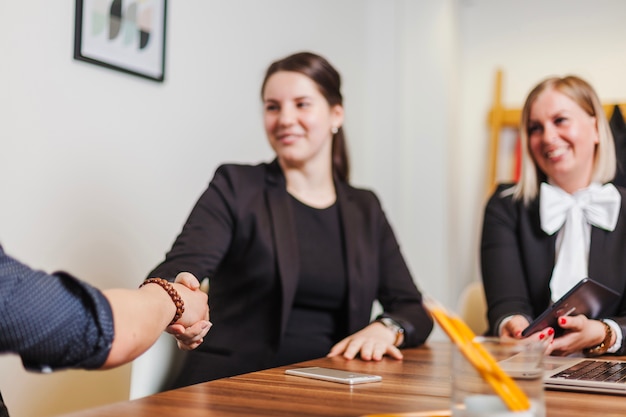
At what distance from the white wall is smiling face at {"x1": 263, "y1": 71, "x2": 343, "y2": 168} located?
444 millimetres

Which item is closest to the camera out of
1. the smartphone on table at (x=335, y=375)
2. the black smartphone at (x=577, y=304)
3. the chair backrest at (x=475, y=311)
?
the smartphone on table at (x=335, y=375)

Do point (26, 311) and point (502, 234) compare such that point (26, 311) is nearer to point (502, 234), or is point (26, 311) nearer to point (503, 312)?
point (503, 312)

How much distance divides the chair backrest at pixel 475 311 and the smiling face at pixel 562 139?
452mm

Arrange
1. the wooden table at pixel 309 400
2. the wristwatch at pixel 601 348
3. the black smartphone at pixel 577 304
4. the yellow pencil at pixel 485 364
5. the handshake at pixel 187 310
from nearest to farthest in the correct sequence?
the yellow pencil at pixel 485 364, the wooden table at pixel 309 400, the handshake at pixel 187 310, the black smartphone at pixel 577 304, the wristwatch at pixel 601 348

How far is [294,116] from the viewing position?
222 cm

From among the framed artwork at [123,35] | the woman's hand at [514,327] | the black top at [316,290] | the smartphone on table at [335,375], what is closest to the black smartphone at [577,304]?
the woman's hand at [514,327]

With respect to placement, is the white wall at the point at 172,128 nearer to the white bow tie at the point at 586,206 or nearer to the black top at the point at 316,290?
the black top at the point at 316,290

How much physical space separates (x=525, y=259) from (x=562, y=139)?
0.36 meters

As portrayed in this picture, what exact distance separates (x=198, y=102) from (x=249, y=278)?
2.81 ft

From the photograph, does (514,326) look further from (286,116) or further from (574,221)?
(286,116)

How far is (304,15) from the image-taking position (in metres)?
3.37

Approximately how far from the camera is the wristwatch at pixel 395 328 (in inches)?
75.2

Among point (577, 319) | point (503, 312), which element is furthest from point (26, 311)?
point (503, 312)

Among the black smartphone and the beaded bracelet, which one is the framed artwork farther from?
the black smartphone
